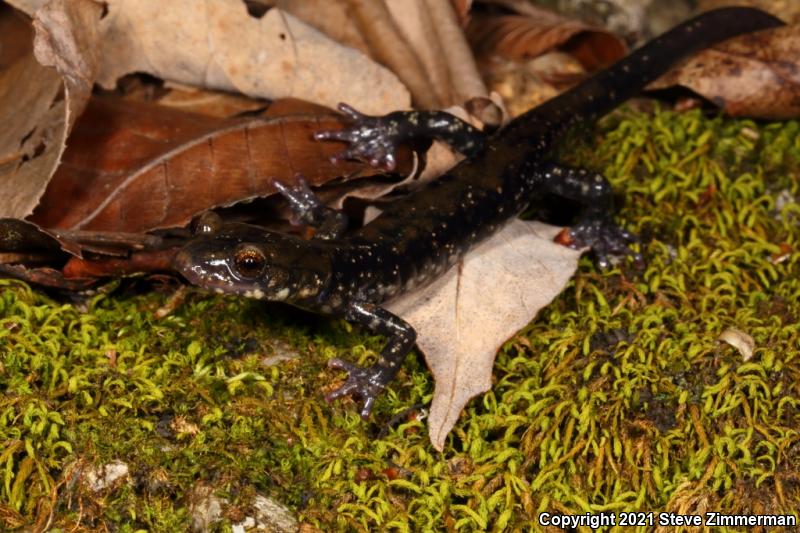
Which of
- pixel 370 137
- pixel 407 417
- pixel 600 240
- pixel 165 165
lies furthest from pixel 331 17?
pixel 407 417

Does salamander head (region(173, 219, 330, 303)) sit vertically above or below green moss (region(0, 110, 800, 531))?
above

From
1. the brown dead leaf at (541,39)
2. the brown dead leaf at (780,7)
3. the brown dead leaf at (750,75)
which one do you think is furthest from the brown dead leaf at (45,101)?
the brown dead leaf at (780,7)

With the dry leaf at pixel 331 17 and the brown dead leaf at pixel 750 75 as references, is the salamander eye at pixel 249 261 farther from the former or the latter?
the brown dead leaf at pixel 750 75

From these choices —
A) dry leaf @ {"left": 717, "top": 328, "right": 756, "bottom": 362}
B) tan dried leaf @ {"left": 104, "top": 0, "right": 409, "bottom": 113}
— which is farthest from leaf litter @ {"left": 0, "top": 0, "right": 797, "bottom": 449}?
dry leaf @ {"left": 717, "top": 328, "right": 756, "bottom": 362}

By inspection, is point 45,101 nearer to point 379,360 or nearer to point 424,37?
point 424,37

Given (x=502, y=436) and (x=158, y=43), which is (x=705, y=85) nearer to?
(x=502, y=436)

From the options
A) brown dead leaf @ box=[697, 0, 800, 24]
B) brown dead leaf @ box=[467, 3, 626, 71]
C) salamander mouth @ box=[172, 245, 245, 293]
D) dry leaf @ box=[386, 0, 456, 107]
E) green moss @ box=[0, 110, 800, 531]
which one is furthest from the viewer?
brown dead leaf @ box=[697, 0, 800, 24]

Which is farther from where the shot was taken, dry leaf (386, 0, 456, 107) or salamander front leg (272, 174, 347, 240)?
dry leaf (386, 0, 456, 107)

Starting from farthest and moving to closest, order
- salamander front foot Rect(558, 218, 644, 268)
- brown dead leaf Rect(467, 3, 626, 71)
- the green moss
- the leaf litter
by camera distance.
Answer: brown dead leaf Rect(467, 3, 626, 71) < salamander front foot Rect(558, 218, 644, 268) < the leaf litter < the green moss

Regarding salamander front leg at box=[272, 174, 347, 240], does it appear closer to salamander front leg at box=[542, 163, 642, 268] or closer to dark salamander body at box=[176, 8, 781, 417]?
dark salamander body at box=[176, 8, 781, 417]
